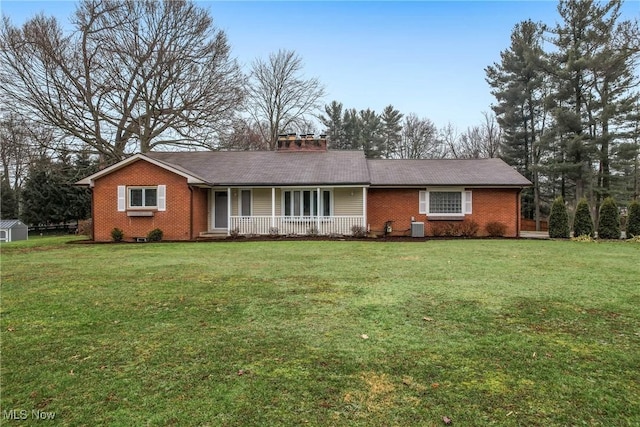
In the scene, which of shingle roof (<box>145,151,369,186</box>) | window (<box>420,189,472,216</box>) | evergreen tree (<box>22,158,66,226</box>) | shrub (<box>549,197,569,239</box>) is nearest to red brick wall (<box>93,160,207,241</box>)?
shingle roof (<box>145,151,369,186</box>)

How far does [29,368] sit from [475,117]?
41.1m

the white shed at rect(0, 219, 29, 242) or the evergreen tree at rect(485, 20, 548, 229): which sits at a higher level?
the evergreen tree at rect(485, 20, 548, 229)

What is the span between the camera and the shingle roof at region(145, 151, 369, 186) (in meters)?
17.0

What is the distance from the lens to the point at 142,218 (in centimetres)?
1633

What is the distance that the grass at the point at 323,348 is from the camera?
2713 mm

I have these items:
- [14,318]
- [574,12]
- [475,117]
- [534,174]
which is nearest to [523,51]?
[574,12]

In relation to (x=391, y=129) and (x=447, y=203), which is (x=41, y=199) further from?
(x=391, y=129)

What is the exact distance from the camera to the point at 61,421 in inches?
101

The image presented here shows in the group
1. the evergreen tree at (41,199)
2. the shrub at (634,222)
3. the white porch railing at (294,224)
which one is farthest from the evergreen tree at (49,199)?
the shrub at (634,222)

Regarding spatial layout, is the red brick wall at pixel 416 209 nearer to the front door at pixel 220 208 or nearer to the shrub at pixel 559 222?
the shrub at pixel 559 222

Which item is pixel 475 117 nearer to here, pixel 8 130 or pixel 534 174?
pixel 534 174

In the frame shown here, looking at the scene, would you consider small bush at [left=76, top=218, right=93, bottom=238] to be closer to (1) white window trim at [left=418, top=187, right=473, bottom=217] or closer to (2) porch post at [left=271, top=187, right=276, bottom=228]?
(2) porch post at [left=271, top=187, right=276, bottom=228]

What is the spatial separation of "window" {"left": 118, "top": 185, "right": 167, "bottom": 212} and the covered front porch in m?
2.57

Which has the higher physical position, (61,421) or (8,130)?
(8,130)
